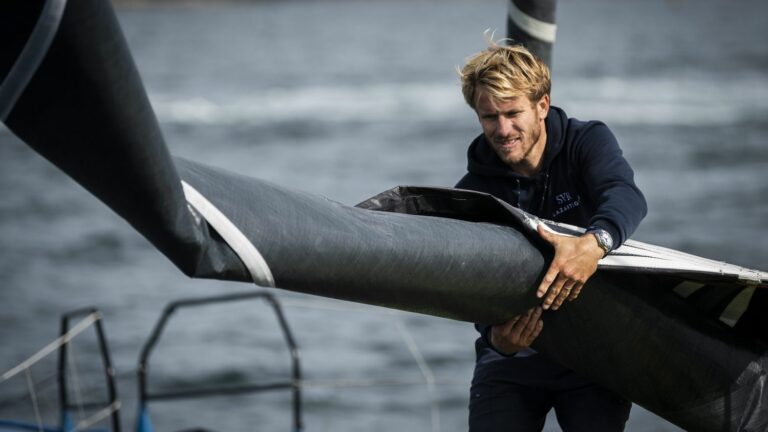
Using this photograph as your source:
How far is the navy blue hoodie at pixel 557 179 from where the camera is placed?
2.98 meters

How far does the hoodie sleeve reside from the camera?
2.80 metres

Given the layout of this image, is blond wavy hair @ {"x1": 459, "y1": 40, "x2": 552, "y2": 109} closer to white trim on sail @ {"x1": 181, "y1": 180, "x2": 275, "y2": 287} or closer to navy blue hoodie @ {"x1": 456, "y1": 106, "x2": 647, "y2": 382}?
navy blue hoodie @ {"x1": 456, "y1": 106, "x2": 647, "y2": 382}

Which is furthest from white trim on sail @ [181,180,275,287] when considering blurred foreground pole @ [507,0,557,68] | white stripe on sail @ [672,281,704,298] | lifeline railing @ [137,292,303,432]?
lifeline railing @ [137,292,303,432]

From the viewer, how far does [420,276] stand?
255 cm

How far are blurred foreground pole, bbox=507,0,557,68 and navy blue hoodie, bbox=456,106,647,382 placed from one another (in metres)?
0.80

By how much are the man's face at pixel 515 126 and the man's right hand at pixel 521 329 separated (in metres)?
0.44

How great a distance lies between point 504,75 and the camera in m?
2.87

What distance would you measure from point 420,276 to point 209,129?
1242 inches

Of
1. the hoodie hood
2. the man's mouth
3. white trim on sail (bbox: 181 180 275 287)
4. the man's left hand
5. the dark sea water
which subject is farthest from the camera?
the dark sea water

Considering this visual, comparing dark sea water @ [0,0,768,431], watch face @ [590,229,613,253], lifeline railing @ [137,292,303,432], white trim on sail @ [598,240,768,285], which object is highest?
watch face @ [590,229,613,253]

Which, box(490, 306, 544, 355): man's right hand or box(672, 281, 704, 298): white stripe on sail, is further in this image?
box(672, 281, 704, 298): white stripe on sail

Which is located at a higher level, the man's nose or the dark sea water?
the man's nose

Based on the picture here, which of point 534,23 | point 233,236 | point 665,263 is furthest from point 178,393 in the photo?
point 233,236

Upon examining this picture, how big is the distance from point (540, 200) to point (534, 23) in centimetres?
99
